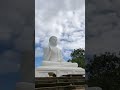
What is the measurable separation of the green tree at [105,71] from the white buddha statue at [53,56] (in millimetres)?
6403

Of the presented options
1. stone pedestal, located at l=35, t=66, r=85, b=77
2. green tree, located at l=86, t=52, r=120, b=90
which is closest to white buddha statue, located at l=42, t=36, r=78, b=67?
stone pedestal, located at l=35, t=66, r=85, b=77

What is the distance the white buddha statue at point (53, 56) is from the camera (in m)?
9.39

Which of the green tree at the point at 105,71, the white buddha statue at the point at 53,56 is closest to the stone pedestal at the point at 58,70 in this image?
the white buddha statue at the point at 53,56

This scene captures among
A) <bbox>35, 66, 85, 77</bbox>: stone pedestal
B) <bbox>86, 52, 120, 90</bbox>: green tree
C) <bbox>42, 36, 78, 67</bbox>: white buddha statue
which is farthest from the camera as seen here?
<bbox>42, 36, 78, 67</bbox>: white buddha statue

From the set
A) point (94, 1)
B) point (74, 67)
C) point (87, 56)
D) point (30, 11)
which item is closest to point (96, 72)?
point (87, 56)

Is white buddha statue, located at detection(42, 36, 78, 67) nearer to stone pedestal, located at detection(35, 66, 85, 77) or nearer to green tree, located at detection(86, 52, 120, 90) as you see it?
stone pedestal, located at detection(35, 66, 85, 77)

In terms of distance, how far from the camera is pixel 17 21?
8.11 feet

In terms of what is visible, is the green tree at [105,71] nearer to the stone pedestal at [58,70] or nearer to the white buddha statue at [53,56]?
the stone pedestal at [58,70]

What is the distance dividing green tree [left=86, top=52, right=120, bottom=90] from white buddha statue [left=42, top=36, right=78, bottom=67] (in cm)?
640

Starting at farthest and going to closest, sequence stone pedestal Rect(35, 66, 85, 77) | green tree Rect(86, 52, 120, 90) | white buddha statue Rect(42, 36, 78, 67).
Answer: white buddha statue Rect(42, 36, 78, 67) → stone pedestal Rect(35, 66, 85, 77) → green tree Rect(86, 52, 120, 90)

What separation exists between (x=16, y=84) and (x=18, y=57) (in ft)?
0.77

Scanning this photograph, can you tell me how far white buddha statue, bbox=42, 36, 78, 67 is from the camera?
30.8 feet

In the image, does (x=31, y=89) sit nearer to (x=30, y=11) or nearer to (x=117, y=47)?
(x=30, y=11)

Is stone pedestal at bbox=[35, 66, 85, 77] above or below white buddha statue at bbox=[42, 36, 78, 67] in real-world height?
below
